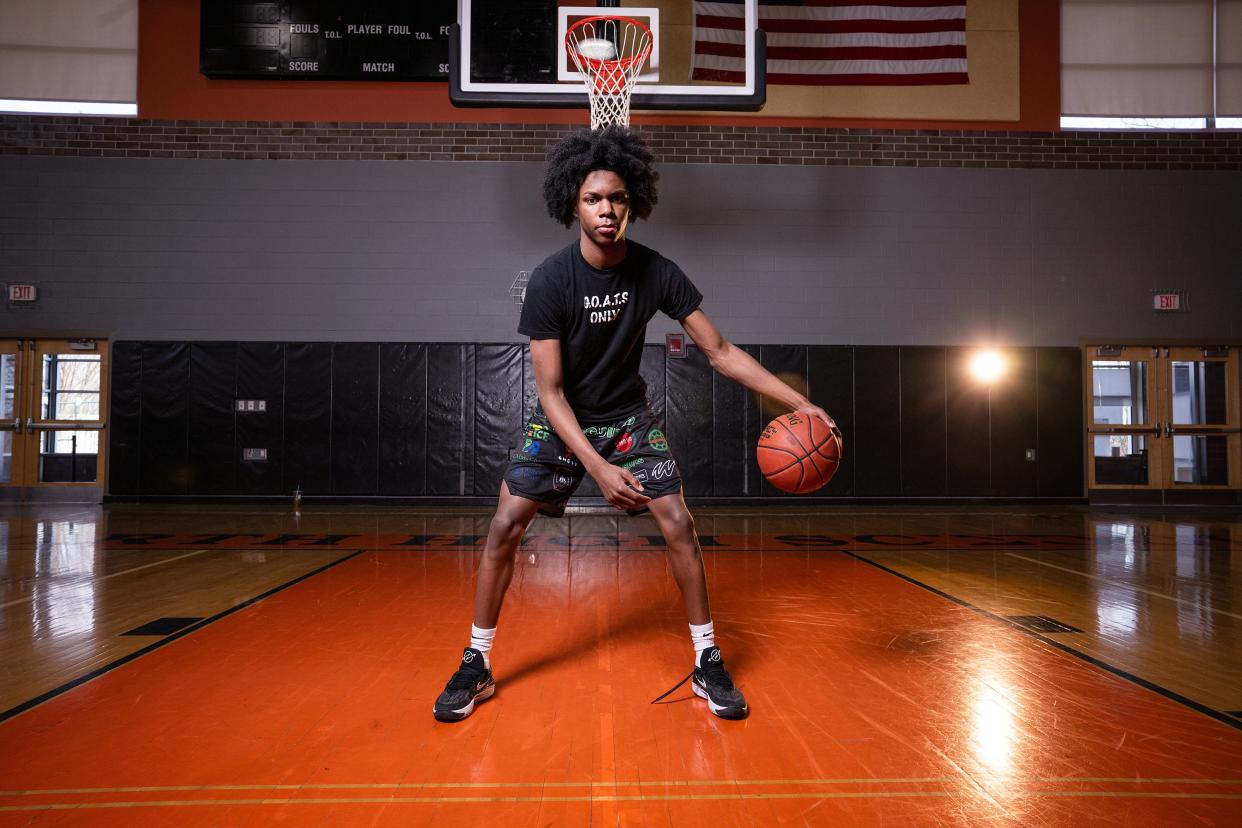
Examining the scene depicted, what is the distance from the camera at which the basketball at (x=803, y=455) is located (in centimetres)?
243

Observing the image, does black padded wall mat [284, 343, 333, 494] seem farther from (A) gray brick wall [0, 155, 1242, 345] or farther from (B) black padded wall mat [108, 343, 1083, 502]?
(A) gray brick wall [0, 155, 1242, 345]

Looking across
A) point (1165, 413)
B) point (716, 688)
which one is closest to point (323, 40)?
point (716, 688)

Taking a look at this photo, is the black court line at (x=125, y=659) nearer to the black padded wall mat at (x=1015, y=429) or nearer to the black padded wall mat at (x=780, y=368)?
the black padded wall mat at (x=780, y=368)

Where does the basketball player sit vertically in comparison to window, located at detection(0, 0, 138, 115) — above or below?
below

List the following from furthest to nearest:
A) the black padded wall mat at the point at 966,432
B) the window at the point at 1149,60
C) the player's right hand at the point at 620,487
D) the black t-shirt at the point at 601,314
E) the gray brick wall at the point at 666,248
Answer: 1. the window at the point at 1149,60
2. the black padded wall mat at the point at 966,432
3. the gray brick wall at the point at 666,248
4. the black t-shirt at the point at 601,314
5. the player's right hand at the point at 620,487

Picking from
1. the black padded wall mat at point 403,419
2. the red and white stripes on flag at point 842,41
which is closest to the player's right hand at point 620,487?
the black padded wall mat at point 403,419

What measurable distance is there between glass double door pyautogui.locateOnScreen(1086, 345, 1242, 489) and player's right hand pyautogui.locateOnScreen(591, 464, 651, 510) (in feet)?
30.9

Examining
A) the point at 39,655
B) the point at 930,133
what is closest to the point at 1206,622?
the point at 39,655

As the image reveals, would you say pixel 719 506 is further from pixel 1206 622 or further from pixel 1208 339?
pixel 1208 339

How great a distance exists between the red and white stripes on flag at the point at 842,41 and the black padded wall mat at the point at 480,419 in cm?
340

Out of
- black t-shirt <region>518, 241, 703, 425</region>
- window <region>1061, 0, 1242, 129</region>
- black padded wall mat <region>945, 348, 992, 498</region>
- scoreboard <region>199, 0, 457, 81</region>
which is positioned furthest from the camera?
window <region>1061, 0, 1242, 129</region>

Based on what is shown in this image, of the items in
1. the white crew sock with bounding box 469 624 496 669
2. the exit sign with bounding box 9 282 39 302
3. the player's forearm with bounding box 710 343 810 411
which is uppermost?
the exit sign with bounding box 9 282 39 302

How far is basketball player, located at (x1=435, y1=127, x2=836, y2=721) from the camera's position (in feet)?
7.52

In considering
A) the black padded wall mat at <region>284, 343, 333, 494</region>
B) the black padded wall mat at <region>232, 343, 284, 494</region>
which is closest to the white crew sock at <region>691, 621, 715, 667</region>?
the black padded wall mat at <region>284, 343, 333, 494</region>
